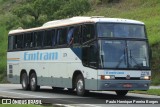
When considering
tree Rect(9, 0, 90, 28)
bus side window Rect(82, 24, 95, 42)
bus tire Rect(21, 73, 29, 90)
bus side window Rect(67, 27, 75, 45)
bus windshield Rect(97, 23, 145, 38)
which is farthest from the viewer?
tree Rect(9, 0, 90, 28)

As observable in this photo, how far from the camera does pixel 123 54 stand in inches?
855

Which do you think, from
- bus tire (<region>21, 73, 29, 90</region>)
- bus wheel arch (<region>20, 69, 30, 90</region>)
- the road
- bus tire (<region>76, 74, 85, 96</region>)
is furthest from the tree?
bus tire (<region>76, 74, 85, 96</region>)

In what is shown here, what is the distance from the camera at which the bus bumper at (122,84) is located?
21.4m

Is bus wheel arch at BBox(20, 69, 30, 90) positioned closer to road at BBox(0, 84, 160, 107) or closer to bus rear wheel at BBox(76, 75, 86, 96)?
road at BBox(0, 84, 160, 107)

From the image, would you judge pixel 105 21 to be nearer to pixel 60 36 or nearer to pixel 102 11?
pixel 60 36

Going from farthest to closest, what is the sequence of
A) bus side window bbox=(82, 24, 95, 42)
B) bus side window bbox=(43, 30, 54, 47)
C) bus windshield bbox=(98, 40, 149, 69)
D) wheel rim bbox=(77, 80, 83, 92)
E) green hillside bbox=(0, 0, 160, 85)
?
green hillside bbox=(0, 0, 160, 85) → bus side window bbox=(43, 30, 54, 47) → wheel rim bbox=(77, 80, 83, 92) → bus side window bbox=(82, 24, 95, 42) → bus windshield bbox=(98, 40, 149, 69)

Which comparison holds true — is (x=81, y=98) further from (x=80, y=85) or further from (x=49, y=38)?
(x=49, y=38)

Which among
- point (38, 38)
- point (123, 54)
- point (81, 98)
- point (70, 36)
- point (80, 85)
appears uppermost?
point (38, 38)

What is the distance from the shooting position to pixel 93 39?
22031 millimetres

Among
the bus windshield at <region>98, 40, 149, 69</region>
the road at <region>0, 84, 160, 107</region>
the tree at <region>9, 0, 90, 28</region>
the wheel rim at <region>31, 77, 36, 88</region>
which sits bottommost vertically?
the road at <region>0, 84, 160, 107</region>

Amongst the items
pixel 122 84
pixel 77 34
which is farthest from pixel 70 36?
pixel 122 84

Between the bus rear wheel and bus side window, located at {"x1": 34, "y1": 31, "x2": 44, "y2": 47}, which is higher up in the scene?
bus side window, located at {"x1": 34, "y1": 31, "x2": 44, "y2": 47}

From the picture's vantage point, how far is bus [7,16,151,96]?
21.5m

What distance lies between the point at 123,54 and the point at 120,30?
123 centimetres
